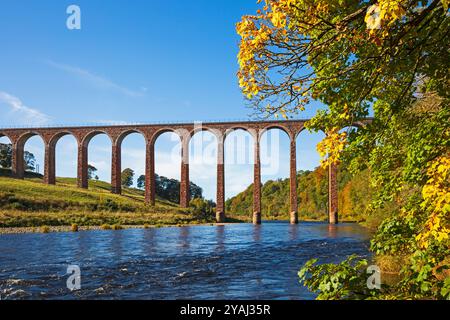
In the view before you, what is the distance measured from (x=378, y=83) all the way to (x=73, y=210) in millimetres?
55820

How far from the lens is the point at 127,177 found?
145 m

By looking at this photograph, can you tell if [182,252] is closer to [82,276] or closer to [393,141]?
[82,276]

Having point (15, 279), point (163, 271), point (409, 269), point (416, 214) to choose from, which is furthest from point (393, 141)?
point (15, 279)

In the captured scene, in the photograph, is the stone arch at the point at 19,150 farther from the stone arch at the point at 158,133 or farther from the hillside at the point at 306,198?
the hillside at the point at 306,198

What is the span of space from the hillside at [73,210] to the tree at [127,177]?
73.0 m

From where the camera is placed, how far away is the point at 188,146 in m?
70.6

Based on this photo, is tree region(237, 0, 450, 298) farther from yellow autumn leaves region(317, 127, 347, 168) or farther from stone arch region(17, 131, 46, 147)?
stone arch region(17, 131, 46, 147)

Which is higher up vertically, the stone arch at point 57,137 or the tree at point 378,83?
the stone arch at point 57,137

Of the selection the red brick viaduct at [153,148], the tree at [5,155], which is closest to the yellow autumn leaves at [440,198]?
the red brick viaduct at [153,148]

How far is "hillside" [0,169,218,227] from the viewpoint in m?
47.1

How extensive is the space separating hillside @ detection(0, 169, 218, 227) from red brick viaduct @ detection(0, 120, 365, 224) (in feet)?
16.9

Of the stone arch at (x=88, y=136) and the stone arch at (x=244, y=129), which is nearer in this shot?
the stone arch at (x=244, y=129)

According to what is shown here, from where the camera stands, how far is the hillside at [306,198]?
8991 centimetres

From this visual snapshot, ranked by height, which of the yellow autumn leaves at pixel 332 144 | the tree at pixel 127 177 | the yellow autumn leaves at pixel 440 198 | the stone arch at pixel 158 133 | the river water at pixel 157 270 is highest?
the stone arch at pixel 158 133
